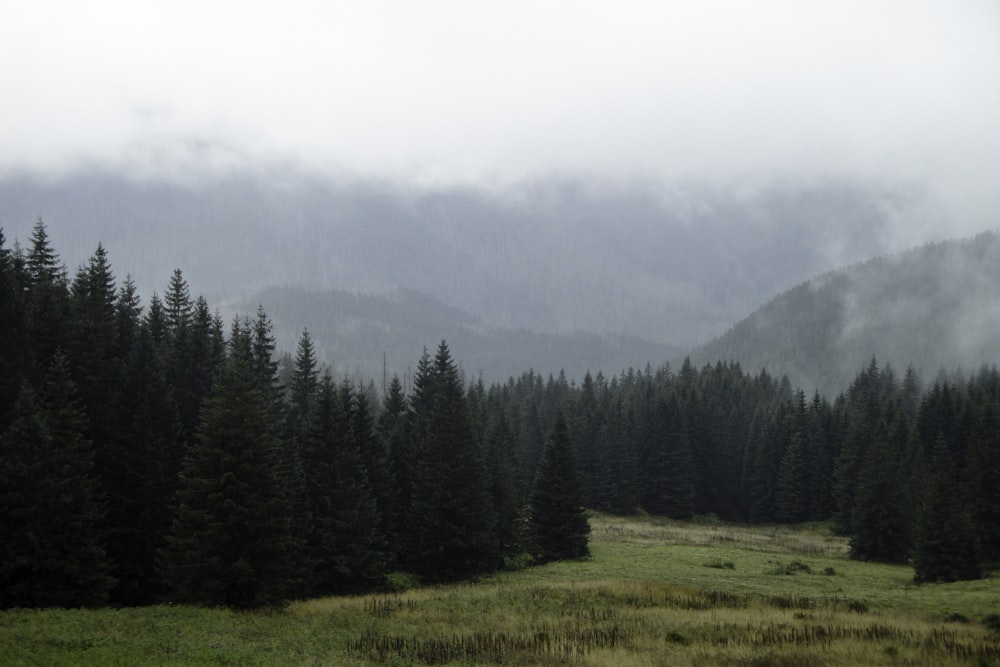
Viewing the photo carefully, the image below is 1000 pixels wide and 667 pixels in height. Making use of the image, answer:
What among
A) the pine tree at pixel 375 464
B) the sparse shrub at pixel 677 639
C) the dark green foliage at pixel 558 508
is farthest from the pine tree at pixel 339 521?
the sparse shrub at pixel 677 639

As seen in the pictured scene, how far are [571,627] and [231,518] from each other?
1808 cm

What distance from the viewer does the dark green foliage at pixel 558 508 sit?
217 feet

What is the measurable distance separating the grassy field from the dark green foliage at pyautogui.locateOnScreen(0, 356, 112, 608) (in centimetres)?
474

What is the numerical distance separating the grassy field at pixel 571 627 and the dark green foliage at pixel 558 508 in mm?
14283

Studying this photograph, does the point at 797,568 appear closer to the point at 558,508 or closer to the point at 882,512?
the point at 558,508

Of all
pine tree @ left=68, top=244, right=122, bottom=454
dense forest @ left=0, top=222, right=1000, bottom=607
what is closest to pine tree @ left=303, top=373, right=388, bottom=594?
dense forest @ left=0, top=222, right=1000, bottom=607

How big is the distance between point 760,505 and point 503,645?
350ft

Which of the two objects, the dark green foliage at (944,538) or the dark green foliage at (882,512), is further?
the dark green foliage at (882,512)

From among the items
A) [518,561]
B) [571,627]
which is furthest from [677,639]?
[518,561]

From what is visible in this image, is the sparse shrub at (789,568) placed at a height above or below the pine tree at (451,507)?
below

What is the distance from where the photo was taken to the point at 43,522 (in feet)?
116

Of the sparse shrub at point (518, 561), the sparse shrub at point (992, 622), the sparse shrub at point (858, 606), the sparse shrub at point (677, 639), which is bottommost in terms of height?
the sparse shrub at point (518, 561)

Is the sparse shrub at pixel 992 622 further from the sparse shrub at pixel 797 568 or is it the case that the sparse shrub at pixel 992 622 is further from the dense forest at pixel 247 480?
the dense forest at pixel 247 480

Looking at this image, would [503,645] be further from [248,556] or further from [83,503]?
[83,503]
